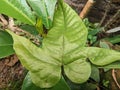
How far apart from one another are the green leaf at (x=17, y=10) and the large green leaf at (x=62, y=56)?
7.8 inches

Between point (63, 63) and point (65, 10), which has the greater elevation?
point (65, 10)

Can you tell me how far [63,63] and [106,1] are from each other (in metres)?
0.78

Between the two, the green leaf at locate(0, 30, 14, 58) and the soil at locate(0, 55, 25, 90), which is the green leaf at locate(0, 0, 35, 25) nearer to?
the green leaf at locate(0, 30, 14, 58)

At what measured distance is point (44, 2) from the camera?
103 centimetres

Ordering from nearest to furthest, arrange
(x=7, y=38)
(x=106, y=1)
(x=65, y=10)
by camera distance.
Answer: (x=65, y=10) < (x=7, y=38) < (x=106, y=1)

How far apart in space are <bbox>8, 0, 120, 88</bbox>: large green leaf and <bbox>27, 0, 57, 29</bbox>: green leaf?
223mm

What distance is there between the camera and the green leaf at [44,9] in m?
0.99

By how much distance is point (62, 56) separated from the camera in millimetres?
783

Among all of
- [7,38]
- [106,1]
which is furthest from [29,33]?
[106,1]

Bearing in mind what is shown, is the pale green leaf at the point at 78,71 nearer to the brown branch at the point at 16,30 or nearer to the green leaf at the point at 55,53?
the green leaf at the point at 55,53

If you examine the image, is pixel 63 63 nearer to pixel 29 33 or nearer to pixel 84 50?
pixel 84 50

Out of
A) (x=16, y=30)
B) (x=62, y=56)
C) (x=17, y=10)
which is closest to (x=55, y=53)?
(x=62, y=56)

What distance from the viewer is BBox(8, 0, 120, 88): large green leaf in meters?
0.76

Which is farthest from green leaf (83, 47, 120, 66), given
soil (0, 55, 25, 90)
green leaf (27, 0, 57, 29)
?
soil (0, 55, 25, 90)
